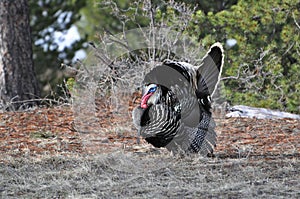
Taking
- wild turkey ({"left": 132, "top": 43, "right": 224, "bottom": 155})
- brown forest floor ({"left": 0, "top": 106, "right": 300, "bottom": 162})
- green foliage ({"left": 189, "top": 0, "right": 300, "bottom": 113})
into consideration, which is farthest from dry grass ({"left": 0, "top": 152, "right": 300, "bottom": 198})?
green foliage ({"left": 189, "top": 0, "right": 300, "bottom": 113})

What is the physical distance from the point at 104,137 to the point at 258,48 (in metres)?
4.73

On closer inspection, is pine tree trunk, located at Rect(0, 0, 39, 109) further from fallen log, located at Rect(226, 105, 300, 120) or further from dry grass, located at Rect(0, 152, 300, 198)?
dry grass, located at Rect(0, 152, 300, 198)

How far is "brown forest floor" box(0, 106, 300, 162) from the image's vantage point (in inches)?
255

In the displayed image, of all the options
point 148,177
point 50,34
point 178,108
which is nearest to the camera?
point 148,177

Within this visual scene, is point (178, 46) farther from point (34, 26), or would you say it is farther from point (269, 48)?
point (34, 26)

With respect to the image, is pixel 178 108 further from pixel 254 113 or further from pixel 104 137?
pixel 254 113

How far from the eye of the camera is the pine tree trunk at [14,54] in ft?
33.0

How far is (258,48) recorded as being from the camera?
11156 mm

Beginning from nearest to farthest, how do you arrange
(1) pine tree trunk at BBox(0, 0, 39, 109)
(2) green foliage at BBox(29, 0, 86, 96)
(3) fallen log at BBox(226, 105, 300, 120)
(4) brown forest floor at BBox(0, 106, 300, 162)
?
(4) brown forest floor at BBox(0, 106, 300, 162), (3) fallen log at BBox(226, 105, 300, 120), (1) pine tree trunk at BBox(0, 0, 39, 109), (2) green foliage at BBox(29, 0, 86, 96)

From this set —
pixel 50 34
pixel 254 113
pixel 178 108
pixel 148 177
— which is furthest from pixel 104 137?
pixel 50 34

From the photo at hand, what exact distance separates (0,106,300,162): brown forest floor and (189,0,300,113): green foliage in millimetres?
2442

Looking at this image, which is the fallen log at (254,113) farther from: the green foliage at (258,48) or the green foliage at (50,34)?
the green foliage at (50,34)

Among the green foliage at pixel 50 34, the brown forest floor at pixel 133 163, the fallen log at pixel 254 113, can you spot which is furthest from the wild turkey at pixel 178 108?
the green foliage at pixel 50 34

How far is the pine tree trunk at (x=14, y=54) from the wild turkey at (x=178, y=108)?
477 cm
